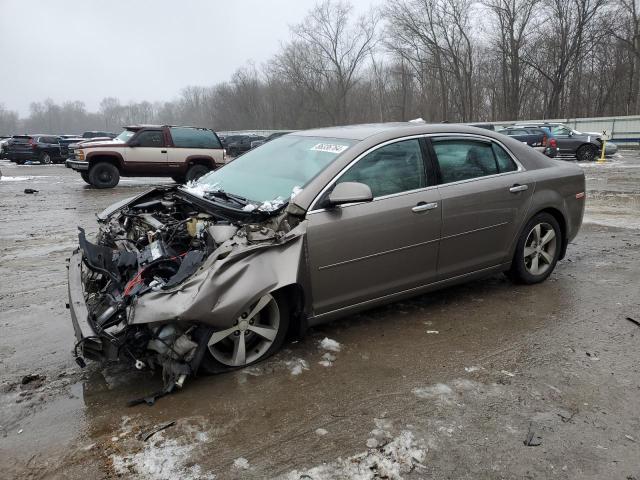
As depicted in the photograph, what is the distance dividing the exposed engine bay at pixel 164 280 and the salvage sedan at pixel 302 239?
0.01 m

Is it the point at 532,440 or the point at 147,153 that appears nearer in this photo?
the point at 532,440

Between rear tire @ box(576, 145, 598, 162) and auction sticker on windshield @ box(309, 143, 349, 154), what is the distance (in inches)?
888

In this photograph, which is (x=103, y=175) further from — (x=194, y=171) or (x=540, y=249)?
(x=540, y=249)

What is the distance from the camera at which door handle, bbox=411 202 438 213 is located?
398 cm

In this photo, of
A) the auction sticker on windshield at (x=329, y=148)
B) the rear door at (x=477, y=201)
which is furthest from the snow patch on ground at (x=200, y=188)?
the rear door at (x=477, y=201)

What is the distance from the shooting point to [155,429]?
2.80m

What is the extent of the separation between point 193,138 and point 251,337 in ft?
43.7

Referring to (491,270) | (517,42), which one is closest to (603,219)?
(491,270)

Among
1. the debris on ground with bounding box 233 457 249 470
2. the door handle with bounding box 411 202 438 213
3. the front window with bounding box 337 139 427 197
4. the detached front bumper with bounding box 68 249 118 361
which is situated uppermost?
the front window with bounding box 337 139 427 197

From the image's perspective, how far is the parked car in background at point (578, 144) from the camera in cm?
2284

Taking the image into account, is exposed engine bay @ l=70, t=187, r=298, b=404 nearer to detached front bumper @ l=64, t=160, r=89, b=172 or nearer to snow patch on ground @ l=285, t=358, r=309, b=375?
snow patch on ground @ l=285, t=358, r=309, b=375

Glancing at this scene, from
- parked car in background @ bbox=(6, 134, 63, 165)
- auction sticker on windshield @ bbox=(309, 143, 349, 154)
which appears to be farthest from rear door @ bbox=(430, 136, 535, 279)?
parked car in background @ bbox=(6, 134, 63, 165)

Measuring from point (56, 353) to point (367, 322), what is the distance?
244cm

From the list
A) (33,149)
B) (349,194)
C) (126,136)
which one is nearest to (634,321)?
Answer: (349,194)
